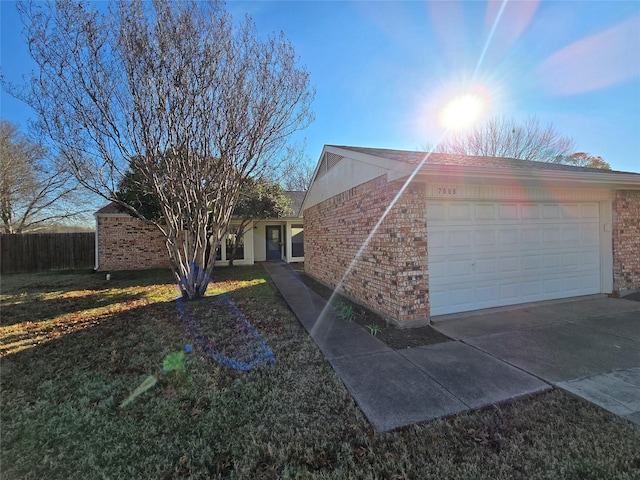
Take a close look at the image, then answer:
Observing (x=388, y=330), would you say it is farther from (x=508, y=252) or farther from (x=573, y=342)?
(x=508, y=252)

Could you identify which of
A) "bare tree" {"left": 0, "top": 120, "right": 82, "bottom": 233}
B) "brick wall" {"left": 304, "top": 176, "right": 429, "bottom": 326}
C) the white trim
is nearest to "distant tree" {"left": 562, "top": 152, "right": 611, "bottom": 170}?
the white trim

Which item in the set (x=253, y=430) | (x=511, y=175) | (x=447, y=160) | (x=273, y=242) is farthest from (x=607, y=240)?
(x=273, y=242)

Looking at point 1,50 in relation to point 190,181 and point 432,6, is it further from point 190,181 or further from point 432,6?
point 432,6

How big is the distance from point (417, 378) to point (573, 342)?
8.66 ft

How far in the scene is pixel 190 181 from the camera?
6.84 meters

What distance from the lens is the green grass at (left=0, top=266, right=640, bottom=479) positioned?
2094mm

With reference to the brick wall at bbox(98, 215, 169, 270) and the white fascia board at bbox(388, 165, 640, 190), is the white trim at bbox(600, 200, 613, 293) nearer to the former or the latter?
the white fascia board at bbox(388, 165, 640, 190)

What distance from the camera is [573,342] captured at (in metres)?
4.18

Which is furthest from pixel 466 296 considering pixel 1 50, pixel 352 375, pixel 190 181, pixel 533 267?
pixel 1 50

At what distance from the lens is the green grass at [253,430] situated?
2.09 meters

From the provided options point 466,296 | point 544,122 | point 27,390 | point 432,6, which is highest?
point 544,122

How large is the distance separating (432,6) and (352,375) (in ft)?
20.9

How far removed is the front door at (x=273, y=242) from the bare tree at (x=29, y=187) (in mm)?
11993

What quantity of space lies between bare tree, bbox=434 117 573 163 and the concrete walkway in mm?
17675
